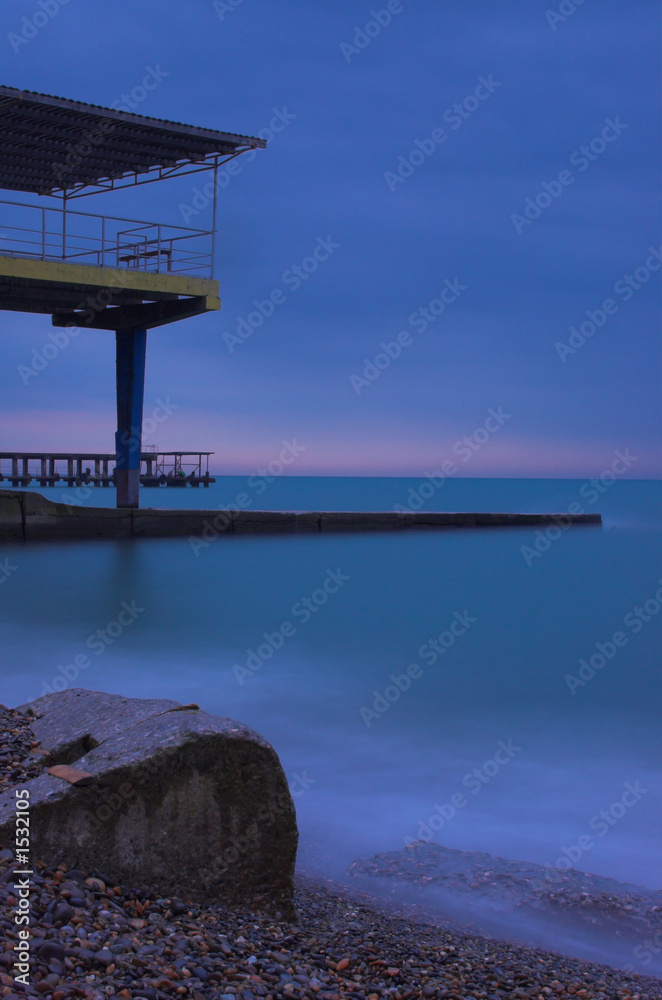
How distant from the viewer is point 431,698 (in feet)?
31.8

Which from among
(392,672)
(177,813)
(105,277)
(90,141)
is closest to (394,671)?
(392,672)

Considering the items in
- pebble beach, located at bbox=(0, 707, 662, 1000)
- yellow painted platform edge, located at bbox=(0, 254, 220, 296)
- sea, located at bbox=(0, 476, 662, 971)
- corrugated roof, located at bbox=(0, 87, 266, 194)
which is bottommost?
sea, located at bbox=(0, 476, 662, 971)

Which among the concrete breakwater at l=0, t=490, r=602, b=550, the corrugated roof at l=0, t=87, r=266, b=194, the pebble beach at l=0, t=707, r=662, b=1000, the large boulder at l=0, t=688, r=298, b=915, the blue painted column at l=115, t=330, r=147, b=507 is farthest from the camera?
the blue painted column at l=115, t=330, r=147, b=507

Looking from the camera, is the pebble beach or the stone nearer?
the pebble beach

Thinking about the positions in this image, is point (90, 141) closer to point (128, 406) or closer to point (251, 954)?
point (128, 406)

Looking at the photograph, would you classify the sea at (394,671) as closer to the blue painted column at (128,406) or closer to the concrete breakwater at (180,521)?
the concrete breakwater at (180,521)

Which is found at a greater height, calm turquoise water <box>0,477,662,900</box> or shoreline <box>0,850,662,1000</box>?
shoreline <box>0,850,662,1000</box>

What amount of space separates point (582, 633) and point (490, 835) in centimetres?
979

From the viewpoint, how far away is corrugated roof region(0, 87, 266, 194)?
669 inches

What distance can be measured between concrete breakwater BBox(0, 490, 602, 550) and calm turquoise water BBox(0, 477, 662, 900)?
700 millimetres

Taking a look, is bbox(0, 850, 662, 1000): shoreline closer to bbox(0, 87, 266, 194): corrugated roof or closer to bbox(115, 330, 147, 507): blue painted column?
bbox(0, 87, 266, 194): corrugated roof

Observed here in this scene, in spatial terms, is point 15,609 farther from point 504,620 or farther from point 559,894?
point 559,894

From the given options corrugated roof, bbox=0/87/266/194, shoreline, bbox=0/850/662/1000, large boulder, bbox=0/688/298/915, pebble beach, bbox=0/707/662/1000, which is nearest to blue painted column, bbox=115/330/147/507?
corrugated roof, bbox=0/87/266/194

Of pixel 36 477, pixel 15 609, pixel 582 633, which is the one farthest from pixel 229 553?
pixel 36 477
